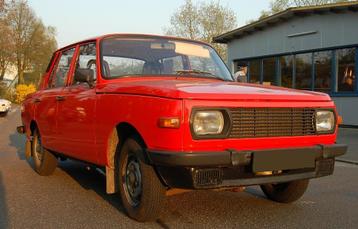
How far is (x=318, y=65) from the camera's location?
1769cm

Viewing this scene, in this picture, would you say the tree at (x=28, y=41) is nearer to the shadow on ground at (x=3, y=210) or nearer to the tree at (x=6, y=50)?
the tree at (x=6, y=50)

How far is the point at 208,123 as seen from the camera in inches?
163

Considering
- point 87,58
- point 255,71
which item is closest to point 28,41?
point 255,71

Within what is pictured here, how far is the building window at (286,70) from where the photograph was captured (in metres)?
19.1

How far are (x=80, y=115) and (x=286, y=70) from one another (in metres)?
14.9

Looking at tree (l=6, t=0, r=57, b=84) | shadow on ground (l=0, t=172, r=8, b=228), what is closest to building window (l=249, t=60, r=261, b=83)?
shadow on ground (l=0, t=172, r=8, b=228)

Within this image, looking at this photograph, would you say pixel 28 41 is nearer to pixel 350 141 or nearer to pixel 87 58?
pixel 350 141

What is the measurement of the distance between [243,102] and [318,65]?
14.3 m

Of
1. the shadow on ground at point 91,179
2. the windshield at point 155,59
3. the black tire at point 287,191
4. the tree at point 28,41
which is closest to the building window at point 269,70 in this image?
the shadow on ground at point 91,179

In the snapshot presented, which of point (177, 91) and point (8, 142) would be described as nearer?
point (177, 91)

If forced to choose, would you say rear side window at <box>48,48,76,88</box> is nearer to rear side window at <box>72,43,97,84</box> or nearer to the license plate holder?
rear side window at <box>72,43,97,84</box>

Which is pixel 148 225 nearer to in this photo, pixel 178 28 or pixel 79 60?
pixel 79 60

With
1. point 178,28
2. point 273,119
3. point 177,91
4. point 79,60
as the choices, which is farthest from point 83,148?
point 178,28

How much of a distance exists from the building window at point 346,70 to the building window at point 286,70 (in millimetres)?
2525
